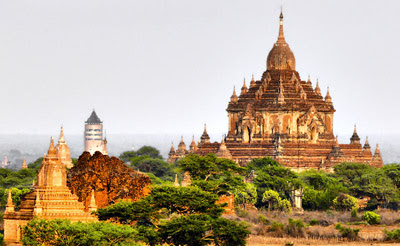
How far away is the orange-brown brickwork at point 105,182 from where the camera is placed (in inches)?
1964

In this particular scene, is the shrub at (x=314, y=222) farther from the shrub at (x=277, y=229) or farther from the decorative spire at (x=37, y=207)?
the decorative spire at (x=37, y=207)

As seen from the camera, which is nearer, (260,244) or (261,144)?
(260,244)

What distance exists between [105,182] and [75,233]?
10301 millimetres

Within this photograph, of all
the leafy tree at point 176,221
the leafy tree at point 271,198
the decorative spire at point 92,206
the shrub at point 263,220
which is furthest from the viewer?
the leafy tree at point 271,198

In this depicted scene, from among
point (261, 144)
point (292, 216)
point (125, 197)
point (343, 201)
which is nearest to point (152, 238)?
point (125, 197)

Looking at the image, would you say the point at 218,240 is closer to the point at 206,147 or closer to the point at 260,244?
the point at 260,244

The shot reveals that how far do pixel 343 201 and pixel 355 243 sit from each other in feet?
48.7

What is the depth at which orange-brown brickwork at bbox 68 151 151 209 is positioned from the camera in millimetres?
49875

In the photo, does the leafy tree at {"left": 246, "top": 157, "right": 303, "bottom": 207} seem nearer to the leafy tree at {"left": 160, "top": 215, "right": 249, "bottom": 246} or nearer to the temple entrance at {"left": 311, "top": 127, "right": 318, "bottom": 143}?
the temple entrance at {"left": 311, "top": 127, "right": 318, "bottom": 143}

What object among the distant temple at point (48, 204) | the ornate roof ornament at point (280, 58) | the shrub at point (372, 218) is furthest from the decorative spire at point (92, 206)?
the ornate roof ornament at point (280, 58)

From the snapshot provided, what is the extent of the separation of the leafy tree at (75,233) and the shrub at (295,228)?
57.6 ft

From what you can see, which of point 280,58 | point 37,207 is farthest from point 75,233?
point 280,58

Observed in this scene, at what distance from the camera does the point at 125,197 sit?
5066 centimetres

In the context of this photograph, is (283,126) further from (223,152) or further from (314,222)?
(314,222)
